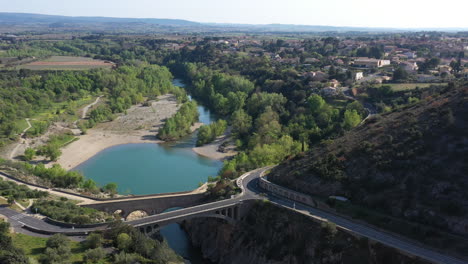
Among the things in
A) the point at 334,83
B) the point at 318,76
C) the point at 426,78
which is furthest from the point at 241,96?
the point at 426,78

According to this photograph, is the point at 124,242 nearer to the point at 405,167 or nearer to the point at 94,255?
the point at 94,255

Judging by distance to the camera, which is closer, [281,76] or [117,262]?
[117,262]

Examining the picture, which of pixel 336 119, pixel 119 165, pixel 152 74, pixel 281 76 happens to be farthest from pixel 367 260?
pixel 152 74

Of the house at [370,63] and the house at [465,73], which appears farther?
the house at [370,63]

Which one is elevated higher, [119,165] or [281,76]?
[281,76]

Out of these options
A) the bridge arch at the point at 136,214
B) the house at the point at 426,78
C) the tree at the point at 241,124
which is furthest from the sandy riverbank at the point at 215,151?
the house at the point at 426,78

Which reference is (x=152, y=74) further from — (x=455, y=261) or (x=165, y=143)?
(x=455, y=261)

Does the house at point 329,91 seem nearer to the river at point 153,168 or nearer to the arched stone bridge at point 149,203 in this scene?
the river at point 153,168
